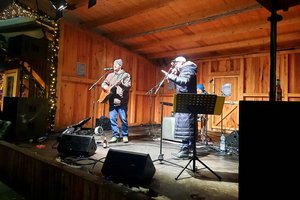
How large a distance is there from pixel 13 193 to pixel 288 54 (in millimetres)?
7951

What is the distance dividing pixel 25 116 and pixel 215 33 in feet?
17.7

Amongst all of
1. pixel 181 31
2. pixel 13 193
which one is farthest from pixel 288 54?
pixel 13 193

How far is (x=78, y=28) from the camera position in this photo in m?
6.60

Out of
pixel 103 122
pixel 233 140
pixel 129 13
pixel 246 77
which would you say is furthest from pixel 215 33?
pixel 103 122

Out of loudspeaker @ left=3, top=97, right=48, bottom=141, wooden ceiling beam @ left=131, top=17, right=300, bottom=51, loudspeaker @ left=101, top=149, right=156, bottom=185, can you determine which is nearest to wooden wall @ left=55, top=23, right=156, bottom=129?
wooden ceiling beam @ left=131, top=17, right=300, bottom=51

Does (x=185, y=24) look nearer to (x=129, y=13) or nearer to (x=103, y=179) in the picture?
(x=129, y=13)

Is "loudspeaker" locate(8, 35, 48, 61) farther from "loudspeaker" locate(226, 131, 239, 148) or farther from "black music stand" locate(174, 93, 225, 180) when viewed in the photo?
"loudspeaker" locate(226, 131, 239, 148)

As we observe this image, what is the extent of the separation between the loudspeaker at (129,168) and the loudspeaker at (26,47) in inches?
142

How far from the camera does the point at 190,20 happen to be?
5832 millimetres

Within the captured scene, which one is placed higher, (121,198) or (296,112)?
(296,112)

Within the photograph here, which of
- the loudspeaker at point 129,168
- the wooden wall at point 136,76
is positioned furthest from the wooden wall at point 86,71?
the loudspeaker at point 129,168

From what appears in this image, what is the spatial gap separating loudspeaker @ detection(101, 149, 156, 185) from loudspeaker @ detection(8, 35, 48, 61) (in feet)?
11.8

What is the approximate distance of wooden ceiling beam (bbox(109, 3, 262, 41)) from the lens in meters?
4.93

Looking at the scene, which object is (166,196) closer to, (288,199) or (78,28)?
(288,199)
